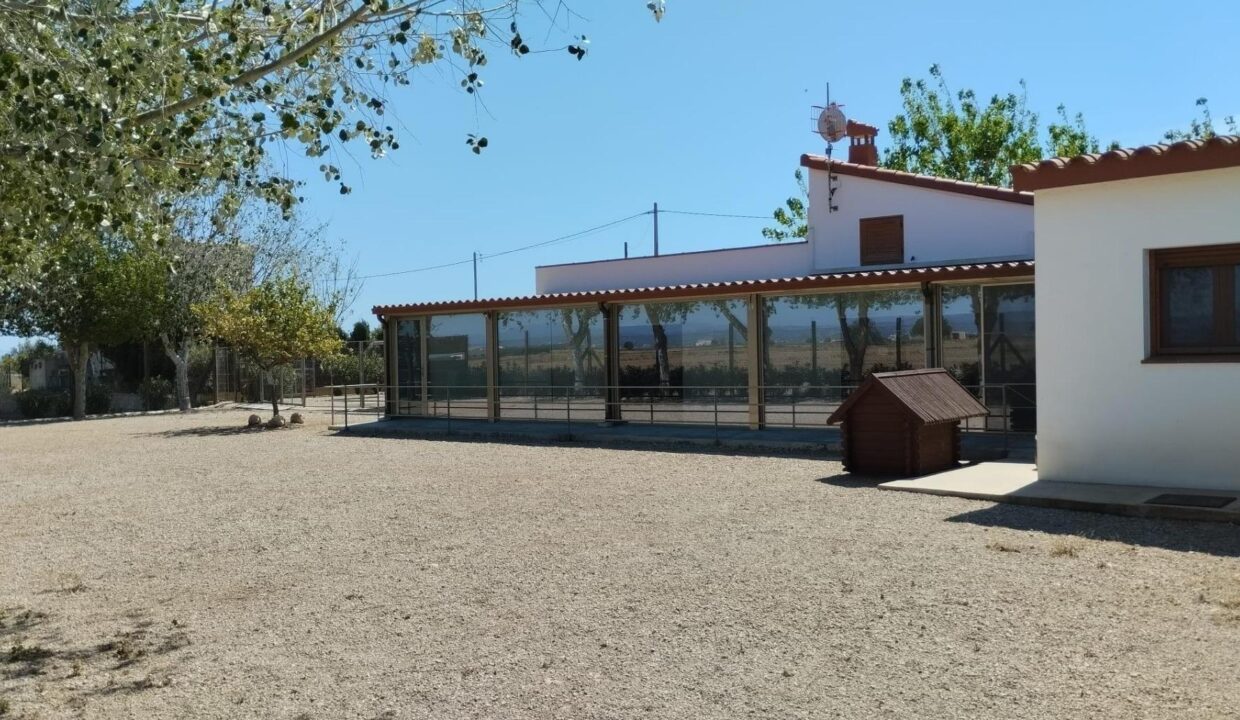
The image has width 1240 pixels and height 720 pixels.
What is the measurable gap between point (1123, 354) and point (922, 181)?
→ 35.0 feet

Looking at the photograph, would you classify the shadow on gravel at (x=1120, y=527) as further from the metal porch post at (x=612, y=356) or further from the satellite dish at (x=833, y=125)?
the satellite dish at (x=833, y=125)

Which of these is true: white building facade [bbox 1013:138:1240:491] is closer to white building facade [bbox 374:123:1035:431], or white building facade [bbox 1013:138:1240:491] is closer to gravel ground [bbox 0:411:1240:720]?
gravel ground [bbox 0:411:1240:720]

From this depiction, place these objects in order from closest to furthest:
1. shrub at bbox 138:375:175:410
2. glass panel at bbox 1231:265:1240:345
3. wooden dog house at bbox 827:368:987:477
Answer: glass panel at bbox 1231:265:1240:345, wooden dog house at bbox 827:368:987:477, shrub at bbox 138:375:175:410

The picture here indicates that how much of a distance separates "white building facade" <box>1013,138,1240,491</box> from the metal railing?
3.84 metres

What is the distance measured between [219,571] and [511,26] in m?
4.71

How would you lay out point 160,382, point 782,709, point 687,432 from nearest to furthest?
point 782,709
point 687,432
point 160,382

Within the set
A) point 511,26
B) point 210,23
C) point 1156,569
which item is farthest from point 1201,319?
point 210,23

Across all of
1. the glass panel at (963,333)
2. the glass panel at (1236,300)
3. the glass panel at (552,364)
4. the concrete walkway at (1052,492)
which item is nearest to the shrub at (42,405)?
the glass panel at (552,364)

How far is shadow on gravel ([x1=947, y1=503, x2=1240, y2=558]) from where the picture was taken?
7887 millimetres

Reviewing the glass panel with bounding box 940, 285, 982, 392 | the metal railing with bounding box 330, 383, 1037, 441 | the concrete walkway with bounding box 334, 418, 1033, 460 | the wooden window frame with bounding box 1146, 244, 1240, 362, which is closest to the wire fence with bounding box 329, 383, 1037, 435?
the metal railing with bounding box 330, 383, 1037, 441

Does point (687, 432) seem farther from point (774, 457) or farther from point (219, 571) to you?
point (219, 571)

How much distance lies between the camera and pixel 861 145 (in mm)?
24312

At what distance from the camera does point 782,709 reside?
4742 millimetres

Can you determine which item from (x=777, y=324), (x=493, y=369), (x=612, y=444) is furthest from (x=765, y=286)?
(x=493, y=369)
